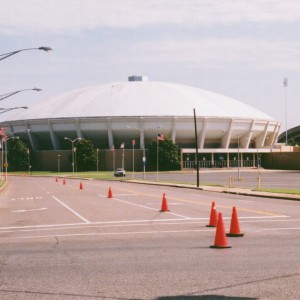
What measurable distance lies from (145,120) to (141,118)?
1.54m

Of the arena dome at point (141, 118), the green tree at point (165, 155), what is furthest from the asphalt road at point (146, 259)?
the arena dome at point (141, 118)

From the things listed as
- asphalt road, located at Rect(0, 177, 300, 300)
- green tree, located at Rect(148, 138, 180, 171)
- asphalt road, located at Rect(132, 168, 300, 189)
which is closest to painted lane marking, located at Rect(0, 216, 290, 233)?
asphalt road, located at Rect(0, 177, 300, 300)

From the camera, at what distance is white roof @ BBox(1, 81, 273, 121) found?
5448 inches

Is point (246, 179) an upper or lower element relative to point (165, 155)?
lower

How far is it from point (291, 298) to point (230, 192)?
118ft

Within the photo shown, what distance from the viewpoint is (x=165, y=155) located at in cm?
13112

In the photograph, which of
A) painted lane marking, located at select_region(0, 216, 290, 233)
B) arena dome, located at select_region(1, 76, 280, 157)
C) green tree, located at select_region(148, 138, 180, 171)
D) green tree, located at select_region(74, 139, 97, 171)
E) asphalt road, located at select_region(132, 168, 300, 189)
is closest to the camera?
painted lane marking, located at select_region(0, 216, 290, 233)

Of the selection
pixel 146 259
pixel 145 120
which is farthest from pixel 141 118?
pixel 146 259

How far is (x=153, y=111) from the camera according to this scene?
452 feet

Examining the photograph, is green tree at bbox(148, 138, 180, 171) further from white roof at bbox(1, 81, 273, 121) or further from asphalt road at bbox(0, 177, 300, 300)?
asphalt road at bbox(0, 177, 300, 300)

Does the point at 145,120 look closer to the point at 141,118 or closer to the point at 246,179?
the point at 141,118

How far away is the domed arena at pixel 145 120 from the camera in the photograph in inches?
5408

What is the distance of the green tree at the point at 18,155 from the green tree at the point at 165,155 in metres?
30.3

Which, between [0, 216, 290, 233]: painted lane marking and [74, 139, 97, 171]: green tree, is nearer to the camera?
[0, 216, 290, 233]: painted lane marking
